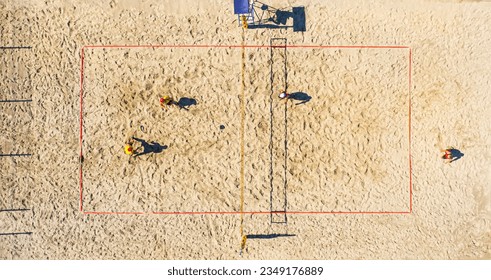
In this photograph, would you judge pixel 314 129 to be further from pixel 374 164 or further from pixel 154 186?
pixel 154 186

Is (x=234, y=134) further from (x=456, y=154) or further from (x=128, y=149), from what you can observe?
(x=456, y=154)

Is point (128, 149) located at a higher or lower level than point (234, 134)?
lower

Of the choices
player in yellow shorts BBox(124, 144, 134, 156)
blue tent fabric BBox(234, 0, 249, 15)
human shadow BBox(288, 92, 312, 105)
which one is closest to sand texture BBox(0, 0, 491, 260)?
human shadow BBox(288, 92, 312, 105)

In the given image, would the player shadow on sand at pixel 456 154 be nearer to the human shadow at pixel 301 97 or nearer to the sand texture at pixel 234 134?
the sand texture at pixel 234 134

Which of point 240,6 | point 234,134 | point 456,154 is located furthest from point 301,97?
point 456,154

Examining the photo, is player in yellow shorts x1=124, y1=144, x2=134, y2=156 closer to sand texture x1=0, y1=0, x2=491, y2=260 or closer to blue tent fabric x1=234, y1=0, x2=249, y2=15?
sand texture x1=0, y1=0, x2=491, y2=260

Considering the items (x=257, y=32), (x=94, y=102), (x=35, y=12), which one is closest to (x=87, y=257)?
(x=94, y=102)
